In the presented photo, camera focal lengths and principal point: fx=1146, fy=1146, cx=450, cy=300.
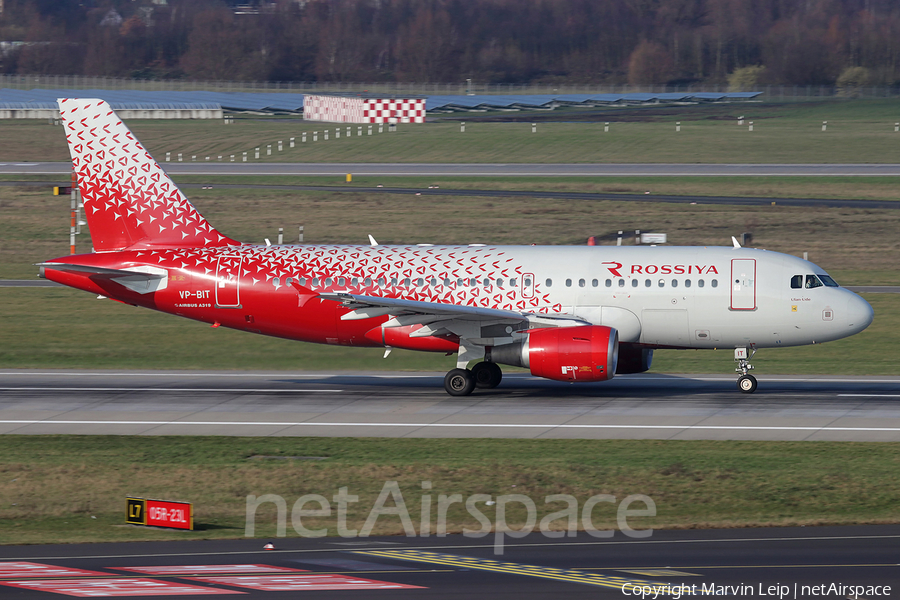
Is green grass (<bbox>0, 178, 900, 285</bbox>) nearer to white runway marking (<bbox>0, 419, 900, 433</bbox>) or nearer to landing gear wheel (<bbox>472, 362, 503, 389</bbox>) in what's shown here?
landing gear wheel (<bbox>472, 362, 503, 389</bbox>)

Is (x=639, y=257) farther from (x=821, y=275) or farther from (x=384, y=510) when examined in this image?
(x=384, y=510)

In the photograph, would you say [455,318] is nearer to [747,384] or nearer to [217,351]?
[747,384]

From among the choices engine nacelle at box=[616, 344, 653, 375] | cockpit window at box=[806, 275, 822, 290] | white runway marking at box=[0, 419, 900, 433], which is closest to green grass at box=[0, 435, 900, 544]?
white runway marking at box=[0, 419, 900, 433]

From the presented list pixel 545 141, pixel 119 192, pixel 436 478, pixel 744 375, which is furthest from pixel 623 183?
pixel 436 478

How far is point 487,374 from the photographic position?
36.2 meters

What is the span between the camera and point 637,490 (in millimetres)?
24562

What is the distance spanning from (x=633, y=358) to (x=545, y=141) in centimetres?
6587

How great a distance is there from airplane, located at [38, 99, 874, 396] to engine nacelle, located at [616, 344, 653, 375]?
0.14ft

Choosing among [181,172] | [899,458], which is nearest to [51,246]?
[181,172]

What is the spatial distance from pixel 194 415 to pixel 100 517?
8.71 m

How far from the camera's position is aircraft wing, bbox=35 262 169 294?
35781 millimetres

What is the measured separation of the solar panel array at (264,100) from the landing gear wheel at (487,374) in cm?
10164
